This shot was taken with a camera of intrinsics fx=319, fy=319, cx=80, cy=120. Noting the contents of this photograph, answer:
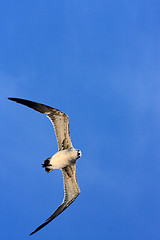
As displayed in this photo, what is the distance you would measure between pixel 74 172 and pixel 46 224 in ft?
14.9

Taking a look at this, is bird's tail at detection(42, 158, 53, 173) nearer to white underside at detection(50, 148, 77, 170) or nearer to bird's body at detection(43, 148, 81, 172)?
bird's body at detection(43, 148, 81, 172)

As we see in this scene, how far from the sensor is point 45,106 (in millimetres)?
22406

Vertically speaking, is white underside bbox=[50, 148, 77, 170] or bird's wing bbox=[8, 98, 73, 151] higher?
bird's wing bbox=[8, 98, 73, 151]

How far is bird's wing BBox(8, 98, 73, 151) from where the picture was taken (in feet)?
73.5

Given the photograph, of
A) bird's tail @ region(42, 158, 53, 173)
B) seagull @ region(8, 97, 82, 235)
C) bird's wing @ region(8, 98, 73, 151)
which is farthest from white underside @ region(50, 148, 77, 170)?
bird's wing @ region(8, 98, 73, 151)

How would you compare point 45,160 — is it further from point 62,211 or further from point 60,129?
point 62,211

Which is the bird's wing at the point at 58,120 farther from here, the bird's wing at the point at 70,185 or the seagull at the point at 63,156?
the bird's wing at the point at 70,185

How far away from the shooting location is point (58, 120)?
2291 cm

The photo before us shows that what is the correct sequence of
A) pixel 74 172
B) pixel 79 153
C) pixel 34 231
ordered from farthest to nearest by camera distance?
1. pixel 74 172
2. pixel 79 153
3. pixel 34 231

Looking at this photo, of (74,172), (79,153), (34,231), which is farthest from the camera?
(74,172)

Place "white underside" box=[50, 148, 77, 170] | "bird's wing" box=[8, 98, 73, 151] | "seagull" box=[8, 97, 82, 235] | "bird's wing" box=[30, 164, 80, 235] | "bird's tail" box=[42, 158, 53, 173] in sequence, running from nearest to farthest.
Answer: "bird's wing" box=[8, 98, 73, 151], "seagull" box=[8, 97, 82, 235], "white underside" box=[50, 148, 77, 170], "bird's tail" box=[42, 158, 53, 173], "bird's wing" box=[30, 164, 80, 235]

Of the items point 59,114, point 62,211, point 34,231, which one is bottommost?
point 34,231

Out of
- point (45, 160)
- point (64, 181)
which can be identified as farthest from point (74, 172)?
point (45, 160)

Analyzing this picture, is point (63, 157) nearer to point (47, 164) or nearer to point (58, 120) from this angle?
point (47, 164)
